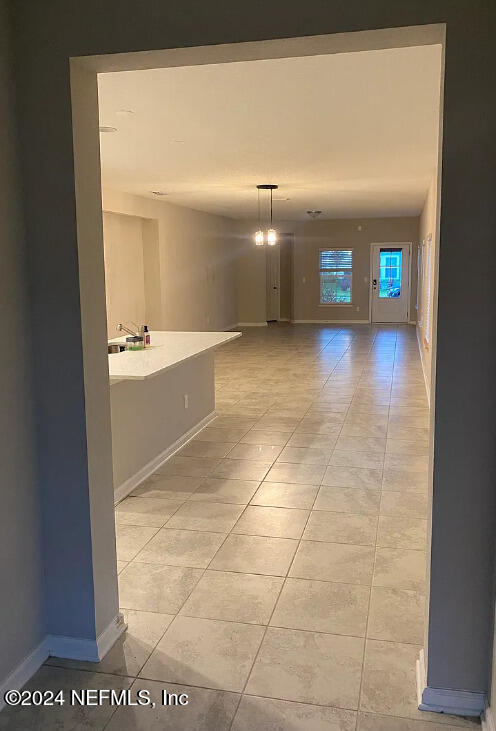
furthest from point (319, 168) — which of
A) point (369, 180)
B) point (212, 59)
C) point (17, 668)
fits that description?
point (17, 668)

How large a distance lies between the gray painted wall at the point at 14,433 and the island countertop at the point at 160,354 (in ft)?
4.60

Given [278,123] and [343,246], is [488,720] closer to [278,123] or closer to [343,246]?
[278,123]

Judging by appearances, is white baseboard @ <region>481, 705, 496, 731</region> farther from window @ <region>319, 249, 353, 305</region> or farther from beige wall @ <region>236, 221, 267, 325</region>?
window @ <region>319, 249, 353, 305</region>

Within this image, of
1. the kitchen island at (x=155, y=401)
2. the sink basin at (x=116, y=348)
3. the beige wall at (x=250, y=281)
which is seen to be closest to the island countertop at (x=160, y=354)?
the kitchen island at (x=155, y=401)

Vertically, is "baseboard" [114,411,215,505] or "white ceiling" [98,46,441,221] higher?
"white ceiling" [98,46,441,221]

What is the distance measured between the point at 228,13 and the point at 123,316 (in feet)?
22.5

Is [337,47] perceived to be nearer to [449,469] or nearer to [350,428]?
[449,469]

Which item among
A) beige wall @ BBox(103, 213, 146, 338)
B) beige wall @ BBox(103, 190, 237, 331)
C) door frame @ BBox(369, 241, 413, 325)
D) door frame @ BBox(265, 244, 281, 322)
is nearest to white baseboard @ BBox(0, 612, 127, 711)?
beige wall @ BBox(103, 213, 146, 338)

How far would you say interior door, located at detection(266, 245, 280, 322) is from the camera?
14014 millimetres

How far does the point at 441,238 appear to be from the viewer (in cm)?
188

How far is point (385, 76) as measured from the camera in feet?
10.6

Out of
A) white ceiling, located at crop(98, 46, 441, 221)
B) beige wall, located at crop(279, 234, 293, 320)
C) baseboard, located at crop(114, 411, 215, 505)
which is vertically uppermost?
white ceiling, located at crop(98, 46, 441, 221)

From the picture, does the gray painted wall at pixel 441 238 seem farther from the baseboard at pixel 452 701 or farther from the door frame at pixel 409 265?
the door frame at pixel 409 265

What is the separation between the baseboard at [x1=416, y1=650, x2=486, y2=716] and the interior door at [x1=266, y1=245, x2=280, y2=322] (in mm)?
12277
